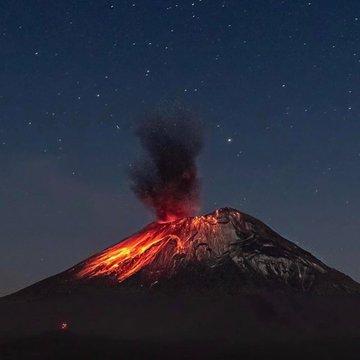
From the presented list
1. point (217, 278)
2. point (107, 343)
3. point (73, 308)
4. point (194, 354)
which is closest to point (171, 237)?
point (217, 278)

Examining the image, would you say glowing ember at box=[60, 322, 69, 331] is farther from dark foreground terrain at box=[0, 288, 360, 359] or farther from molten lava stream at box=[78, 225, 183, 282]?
molten lava stream at box=[78, 225, 183, 282]

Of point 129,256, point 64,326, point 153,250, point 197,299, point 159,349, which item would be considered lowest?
point 159,349

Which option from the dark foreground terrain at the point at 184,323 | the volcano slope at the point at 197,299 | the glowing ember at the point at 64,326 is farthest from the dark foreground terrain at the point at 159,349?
the glowing ember at the point at 64,326

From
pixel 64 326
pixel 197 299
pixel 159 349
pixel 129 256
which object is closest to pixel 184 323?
pixel 197 299

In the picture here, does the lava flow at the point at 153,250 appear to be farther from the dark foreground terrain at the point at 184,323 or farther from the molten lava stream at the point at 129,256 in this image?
the dark foreground terrain at the point at 184,323

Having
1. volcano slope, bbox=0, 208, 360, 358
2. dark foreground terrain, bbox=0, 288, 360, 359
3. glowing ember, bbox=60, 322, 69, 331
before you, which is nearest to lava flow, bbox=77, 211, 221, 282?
volcano slope, bbox=0, 208, 360, 358

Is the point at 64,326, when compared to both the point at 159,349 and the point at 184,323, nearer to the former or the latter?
the point at 184,323

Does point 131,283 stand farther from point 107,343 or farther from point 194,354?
point 194,354
